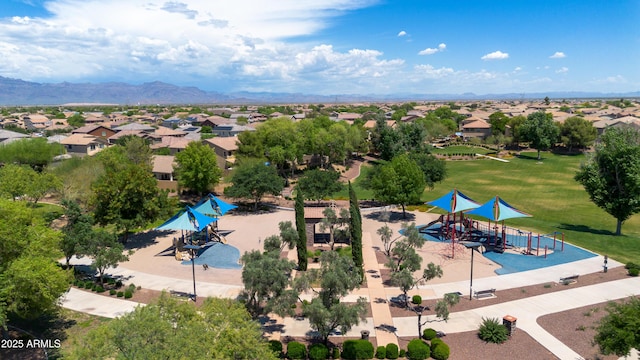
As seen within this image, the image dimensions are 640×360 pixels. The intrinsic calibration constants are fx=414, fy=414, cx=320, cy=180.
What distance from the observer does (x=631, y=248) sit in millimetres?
39312

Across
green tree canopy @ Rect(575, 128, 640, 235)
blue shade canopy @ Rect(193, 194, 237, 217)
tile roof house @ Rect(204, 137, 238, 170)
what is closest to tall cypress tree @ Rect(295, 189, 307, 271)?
blue shade canopy @ Rect(193, 194, 237, 217)

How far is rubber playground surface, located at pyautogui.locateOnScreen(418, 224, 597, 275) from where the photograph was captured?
35656mm

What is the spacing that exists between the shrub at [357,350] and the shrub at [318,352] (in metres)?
1.05

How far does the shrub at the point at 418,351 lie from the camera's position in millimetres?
22000

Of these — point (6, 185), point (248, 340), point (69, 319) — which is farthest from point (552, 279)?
point (6, 185)

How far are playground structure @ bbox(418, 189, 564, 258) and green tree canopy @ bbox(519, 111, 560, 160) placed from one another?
204ft

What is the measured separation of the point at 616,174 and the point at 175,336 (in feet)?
149

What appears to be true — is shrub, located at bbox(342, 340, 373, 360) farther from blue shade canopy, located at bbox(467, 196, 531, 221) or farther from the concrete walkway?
blue shade canopy, located at bbox(467, 196, 531, 221)

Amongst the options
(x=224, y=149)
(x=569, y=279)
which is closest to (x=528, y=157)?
(x=224, y=149)

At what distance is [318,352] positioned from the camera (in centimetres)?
2195

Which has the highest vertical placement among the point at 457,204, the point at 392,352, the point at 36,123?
the point at 36,123

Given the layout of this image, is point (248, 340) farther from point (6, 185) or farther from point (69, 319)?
point (6, 185)

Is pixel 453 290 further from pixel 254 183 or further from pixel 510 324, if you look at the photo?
pixel 254 183

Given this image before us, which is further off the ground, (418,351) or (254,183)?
(254,183)
